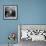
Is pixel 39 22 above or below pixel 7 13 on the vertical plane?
below

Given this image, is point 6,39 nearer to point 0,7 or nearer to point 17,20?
point 17,20

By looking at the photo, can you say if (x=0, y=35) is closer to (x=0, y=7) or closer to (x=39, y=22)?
(x=0, y=7)

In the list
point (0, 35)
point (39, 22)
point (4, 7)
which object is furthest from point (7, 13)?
point (39, 22)

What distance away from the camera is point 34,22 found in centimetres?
471

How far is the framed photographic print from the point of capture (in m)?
4.71

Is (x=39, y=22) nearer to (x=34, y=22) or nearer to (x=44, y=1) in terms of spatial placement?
(x=34, y=22)

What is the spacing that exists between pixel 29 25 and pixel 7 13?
0.86 meters

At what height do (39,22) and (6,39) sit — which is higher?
(39,22)

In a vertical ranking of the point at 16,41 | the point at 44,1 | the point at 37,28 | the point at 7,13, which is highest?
the point at 44,1

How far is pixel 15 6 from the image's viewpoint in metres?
4.71

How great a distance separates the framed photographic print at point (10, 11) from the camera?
4.71m

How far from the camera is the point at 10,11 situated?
472 cm

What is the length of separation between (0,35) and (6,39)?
0.81 ft

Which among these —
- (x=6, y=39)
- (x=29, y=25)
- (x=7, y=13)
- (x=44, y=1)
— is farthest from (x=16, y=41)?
(x=44, y=1)
